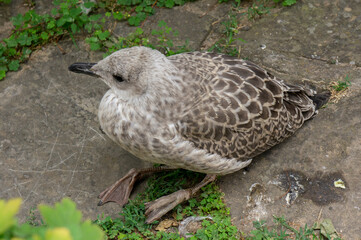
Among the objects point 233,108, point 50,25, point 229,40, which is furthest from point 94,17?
point 233,108

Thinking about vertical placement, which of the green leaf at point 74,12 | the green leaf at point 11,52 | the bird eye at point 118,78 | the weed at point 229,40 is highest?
the bird eye at point 118,78

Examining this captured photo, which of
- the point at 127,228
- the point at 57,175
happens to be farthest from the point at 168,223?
the point at 57,175

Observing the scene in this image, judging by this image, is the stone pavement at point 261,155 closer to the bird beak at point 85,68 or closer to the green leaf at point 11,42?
the green leaf at point 11,42

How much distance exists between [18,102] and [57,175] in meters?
0.95

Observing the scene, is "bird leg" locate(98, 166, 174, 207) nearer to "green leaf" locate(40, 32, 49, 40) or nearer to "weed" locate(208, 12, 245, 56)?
"weed" locate(208, 12, 245, 56)

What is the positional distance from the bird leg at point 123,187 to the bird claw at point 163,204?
0.25 metres

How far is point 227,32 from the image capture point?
4848 millimetres

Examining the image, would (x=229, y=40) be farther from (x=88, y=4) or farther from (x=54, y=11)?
(x=54, y=11)

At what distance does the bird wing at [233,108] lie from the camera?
3410mm

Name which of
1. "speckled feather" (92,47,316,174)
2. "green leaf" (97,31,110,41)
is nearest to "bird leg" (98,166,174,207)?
"speckled feather" (92,47,316,174)

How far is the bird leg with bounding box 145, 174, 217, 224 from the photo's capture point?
365 cm

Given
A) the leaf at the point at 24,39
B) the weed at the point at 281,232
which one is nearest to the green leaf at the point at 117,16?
the leaf at the point at 24,39

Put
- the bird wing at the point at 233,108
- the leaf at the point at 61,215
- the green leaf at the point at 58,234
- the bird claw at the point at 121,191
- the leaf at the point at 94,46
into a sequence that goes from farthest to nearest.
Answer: the leaf at the point at 94,46, the bird claw at the point at 121,191, the bird wing at the point at 233,108, the leaf at the point at 61,215, the green leaf at the point at 58,234

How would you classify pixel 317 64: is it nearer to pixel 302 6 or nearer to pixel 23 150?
pixel 302 6
